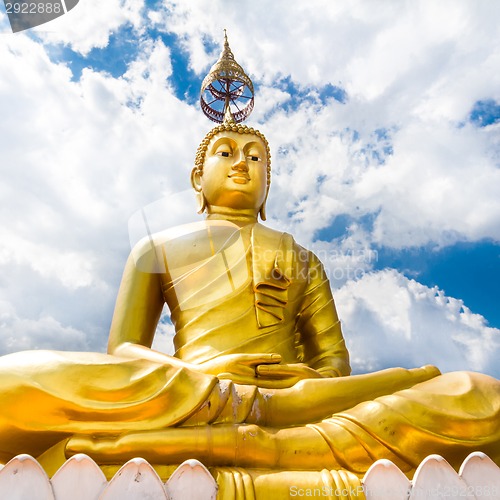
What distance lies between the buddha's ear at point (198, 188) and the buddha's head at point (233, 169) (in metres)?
0.03

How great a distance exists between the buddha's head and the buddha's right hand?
1.75m

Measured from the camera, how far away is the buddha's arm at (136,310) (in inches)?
154

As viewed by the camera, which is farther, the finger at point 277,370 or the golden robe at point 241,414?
the finger at point 277,370

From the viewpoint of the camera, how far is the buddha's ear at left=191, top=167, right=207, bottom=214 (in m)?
5.05

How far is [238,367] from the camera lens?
3369mm

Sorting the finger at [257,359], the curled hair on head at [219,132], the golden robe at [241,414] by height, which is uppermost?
the curled hair on head at [219,132]

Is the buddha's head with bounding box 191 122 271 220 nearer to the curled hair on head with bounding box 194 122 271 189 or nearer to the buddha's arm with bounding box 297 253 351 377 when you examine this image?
the curled hair on head with bounding box 194 122 271 189

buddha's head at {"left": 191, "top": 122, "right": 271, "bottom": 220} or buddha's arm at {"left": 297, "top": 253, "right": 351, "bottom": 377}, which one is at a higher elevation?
buddha's head at {"left": 191, "top": 122, "right": 271, "bottom": 220}

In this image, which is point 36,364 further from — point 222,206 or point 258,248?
point 222,206

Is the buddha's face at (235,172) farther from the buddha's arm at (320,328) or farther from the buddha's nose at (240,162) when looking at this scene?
the buddha's arm at (320,328)

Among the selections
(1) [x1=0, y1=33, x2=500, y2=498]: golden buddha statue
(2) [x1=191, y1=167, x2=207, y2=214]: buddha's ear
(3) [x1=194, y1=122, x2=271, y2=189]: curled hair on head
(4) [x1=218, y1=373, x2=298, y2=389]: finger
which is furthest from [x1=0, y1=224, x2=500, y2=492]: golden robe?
(3) [x1=194, y1=122, x2=271, y2=189]: curled hair on head

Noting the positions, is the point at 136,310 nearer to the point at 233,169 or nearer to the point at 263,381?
the point at 263,381

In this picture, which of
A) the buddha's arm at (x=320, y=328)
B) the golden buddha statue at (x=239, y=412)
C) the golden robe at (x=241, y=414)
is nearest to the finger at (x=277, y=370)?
the golden buddha statue at (x=239, y=412)

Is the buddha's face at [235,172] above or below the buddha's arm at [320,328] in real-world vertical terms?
above
